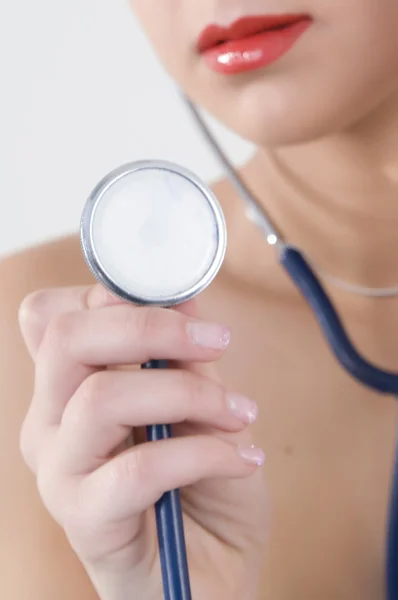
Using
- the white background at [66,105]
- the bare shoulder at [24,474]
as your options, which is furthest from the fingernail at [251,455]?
the white background at [66,105]

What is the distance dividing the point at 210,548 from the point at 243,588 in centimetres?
5

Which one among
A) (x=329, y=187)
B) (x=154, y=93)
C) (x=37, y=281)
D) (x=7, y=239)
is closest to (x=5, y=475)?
(x=37, y=281)

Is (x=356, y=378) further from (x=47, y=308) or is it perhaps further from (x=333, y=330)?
(x=47, y=308)

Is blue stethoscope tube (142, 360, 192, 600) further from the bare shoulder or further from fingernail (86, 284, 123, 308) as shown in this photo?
the bare shoulder

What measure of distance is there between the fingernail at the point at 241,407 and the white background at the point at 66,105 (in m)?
0.75

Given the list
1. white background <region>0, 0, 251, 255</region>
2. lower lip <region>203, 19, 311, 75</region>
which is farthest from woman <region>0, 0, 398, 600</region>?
white background <region>0, 0, 251, 255</region>

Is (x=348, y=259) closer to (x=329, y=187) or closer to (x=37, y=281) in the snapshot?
(x=329, y=187)

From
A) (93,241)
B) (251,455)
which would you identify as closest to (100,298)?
(93,241)

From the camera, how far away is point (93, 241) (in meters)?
0.44

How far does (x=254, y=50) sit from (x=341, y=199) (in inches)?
9.7

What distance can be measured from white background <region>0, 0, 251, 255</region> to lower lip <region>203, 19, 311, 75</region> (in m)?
0.63

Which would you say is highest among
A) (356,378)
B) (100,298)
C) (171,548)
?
(100,298)

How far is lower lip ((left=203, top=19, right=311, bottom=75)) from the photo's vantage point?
1.62 ft

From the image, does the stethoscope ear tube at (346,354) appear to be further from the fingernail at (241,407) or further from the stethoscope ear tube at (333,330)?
the fingernail at (241,407)
